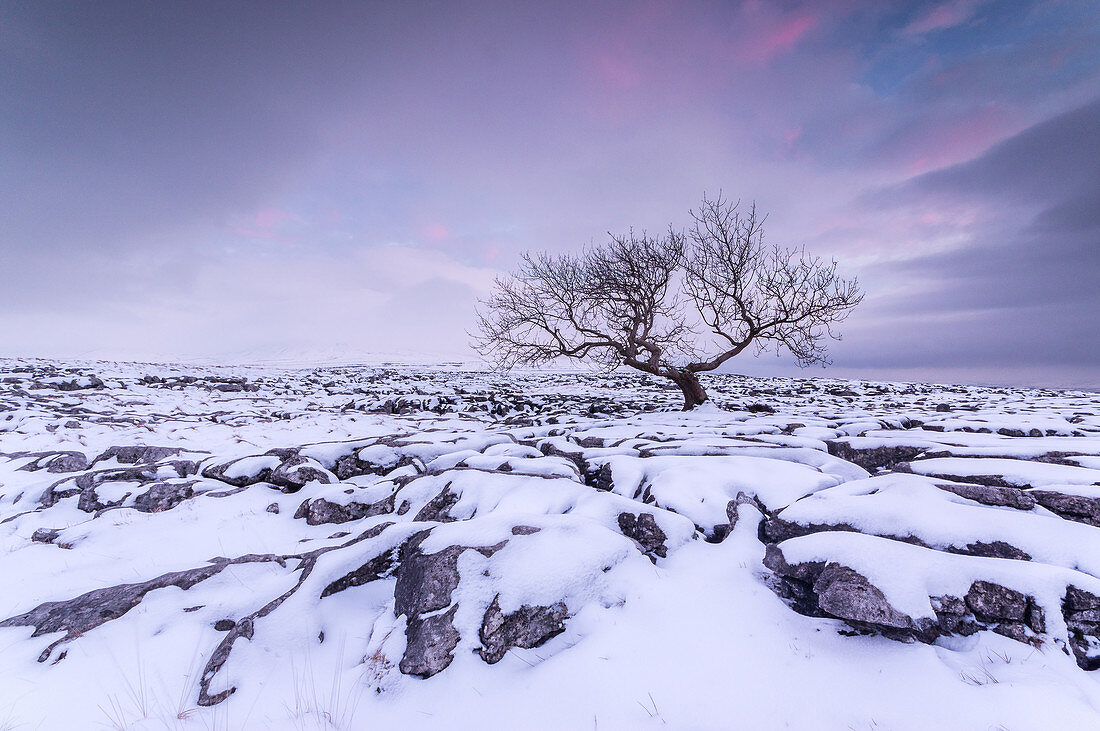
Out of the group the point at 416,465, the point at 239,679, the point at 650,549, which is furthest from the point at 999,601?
the point at 416,465

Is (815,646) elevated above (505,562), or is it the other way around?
(505,562)

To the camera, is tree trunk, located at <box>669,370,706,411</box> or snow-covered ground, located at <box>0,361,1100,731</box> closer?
snow-covered ground, located at <box>0,361,1100,731</box>

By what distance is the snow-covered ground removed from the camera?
8.41 feet

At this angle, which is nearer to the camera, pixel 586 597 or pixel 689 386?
pixel 586 597

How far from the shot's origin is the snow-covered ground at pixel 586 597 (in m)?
2.56

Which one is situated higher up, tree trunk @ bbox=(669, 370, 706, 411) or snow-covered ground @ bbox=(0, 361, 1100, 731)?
tree trunk @ bbox=(669, 370, 706, 411)

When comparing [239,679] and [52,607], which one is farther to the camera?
[52,607]

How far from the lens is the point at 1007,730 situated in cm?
215

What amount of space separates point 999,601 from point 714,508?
201 cm

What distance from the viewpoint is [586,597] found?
3.23 meters

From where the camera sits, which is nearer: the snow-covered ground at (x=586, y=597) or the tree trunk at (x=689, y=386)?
the snow-covered ground at (x=586, y=597)

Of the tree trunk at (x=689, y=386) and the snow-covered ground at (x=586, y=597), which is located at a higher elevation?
the tree trunk at (x=689, y=386)

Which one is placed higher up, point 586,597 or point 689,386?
point 689,386

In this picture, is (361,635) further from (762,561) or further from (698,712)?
(762,561)
